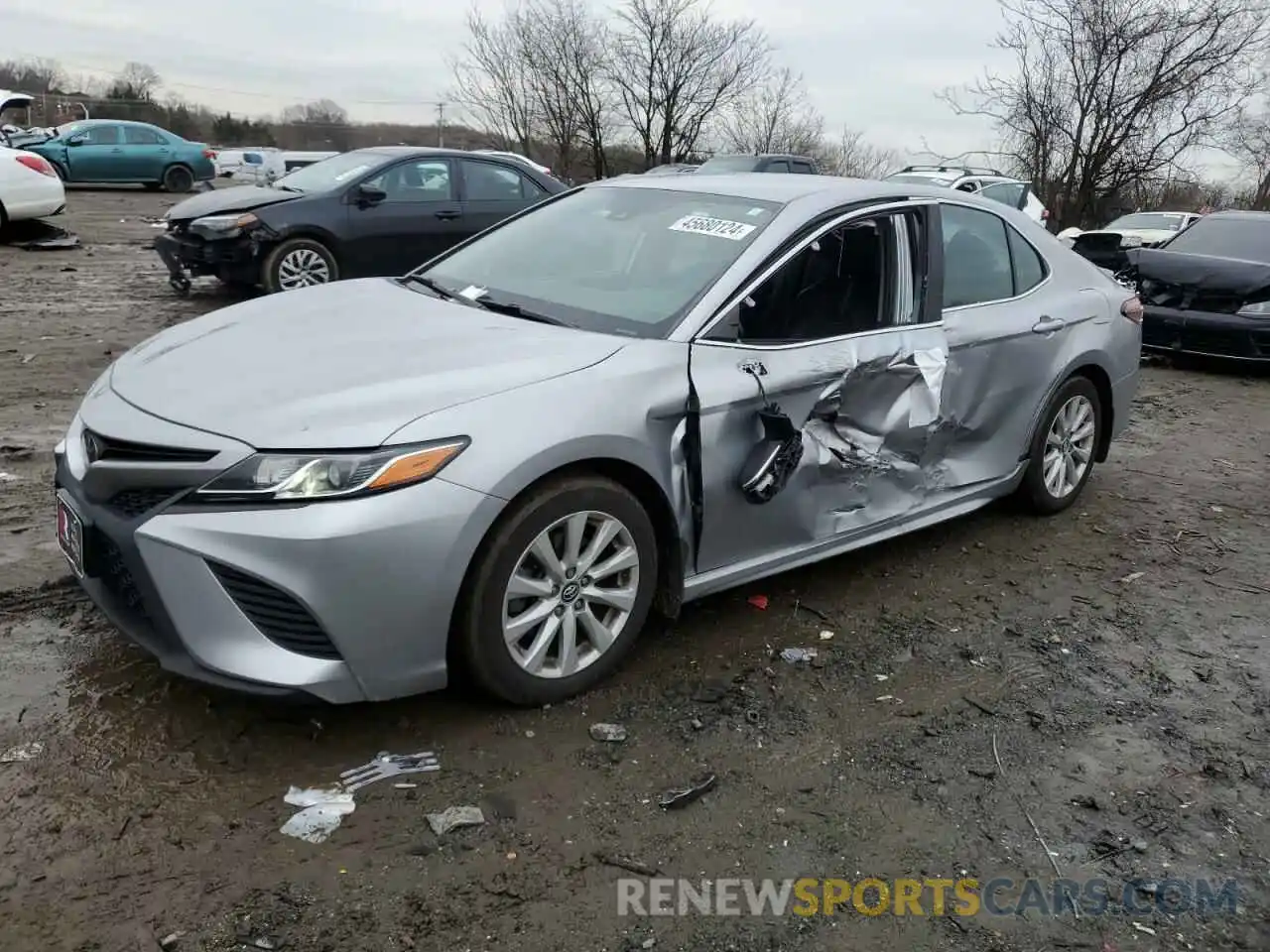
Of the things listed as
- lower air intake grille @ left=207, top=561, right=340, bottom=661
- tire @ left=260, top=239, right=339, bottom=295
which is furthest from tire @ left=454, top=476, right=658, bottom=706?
tire @ left=260, top=239, right=339, bottom=295

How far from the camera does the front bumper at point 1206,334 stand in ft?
29.5

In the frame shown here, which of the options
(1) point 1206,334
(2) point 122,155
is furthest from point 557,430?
(2) point 122,155

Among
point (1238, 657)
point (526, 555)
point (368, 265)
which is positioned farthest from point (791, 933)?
point (368, 265)

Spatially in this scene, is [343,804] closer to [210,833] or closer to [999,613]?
[210,833]

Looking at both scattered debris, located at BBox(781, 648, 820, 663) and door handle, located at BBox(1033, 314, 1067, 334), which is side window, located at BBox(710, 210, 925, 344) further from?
scattered debris, located at BBox(781, 648, 820, 663)

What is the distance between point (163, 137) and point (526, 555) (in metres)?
23.5

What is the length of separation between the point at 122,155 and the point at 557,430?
23137 mm

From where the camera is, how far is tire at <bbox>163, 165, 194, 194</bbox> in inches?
901

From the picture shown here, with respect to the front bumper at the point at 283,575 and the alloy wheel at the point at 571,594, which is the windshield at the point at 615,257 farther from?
the front bumper at the point at 283,575

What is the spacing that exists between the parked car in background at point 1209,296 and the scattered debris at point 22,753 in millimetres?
9360

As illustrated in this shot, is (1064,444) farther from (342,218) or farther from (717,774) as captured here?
(342,218)

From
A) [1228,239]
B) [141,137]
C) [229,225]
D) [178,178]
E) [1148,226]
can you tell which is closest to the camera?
[229,225]

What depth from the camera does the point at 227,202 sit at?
30.4 feet

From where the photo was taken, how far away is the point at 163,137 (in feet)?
74.8
